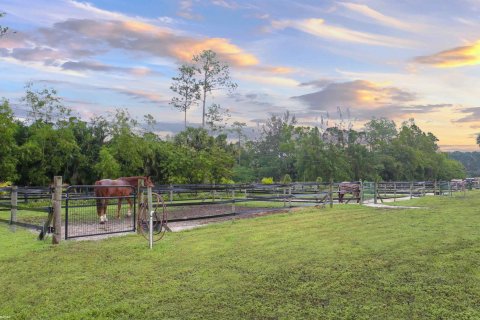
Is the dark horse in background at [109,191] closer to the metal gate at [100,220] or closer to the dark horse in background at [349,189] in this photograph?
the metal gate at [100,220]

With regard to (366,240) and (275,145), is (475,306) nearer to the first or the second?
(366,240)

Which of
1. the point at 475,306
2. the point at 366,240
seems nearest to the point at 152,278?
the point at 475,306

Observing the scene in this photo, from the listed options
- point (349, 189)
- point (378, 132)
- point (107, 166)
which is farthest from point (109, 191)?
point (378, 132)

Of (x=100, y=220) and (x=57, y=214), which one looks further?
(x=100, y=220)

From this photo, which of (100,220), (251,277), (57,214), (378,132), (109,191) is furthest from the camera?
(378,132)

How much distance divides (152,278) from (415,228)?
23.7 ft

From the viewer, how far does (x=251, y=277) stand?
6.29 metres

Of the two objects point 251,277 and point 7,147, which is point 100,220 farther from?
point 7,147

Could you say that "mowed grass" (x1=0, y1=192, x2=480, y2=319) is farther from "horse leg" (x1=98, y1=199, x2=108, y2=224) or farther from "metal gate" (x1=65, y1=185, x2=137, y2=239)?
"horse leg" (x1=98, y1=199, x2=108, y2=224)

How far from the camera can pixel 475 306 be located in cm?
486

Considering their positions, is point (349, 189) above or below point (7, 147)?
below

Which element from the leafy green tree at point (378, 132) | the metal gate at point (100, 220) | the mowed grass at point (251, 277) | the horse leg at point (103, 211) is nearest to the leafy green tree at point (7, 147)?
the metal gate at point (100, 220)

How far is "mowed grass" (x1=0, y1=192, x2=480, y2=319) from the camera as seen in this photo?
4945mm

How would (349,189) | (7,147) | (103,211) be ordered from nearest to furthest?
(103,211), (349,189), (7,147)
